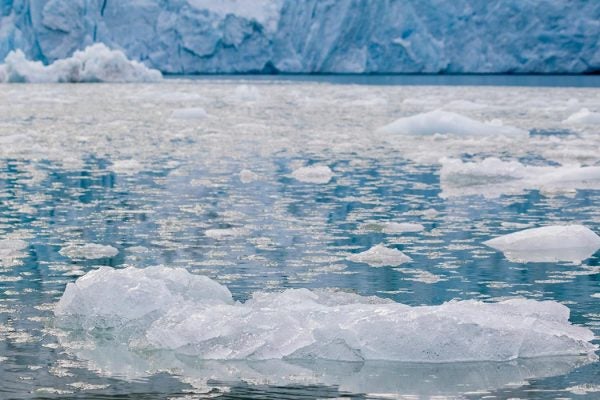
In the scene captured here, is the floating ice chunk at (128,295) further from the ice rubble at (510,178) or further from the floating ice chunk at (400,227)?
the ice rubble at (510,178)

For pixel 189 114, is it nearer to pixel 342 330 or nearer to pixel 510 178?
pixel 510 178

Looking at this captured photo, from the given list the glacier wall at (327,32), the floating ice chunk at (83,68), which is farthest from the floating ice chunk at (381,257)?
the glacier wall at (327,32)

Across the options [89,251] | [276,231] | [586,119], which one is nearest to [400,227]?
[276,231]

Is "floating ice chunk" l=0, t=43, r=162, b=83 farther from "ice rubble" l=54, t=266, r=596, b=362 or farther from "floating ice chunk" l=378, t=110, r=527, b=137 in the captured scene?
"ice rubble" l=54, t=266, r=596, b=362

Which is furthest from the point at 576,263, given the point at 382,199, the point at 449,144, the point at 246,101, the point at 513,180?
the point at 246,101

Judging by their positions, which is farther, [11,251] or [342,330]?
[11,251]

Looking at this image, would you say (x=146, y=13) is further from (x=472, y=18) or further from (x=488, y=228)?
(x=488, y=228)

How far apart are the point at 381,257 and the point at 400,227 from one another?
1.26m

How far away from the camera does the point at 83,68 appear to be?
136 feet

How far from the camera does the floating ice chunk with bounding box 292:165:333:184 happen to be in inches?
415

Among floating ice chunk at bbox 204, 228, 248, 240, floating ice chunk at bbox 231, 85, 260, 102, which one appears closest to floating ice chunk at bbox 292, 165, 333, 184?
floating ice chunk at bbox 204, 228, 248, 240

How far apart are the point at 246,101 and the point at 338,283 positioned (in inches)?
941

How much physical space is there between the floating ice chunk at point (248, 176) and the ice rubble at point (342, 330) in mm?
5759

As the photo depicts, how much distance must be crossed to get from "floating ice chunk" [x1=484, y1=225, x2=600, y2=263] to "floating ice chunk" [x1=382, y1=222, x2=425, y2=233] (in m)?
0.71
